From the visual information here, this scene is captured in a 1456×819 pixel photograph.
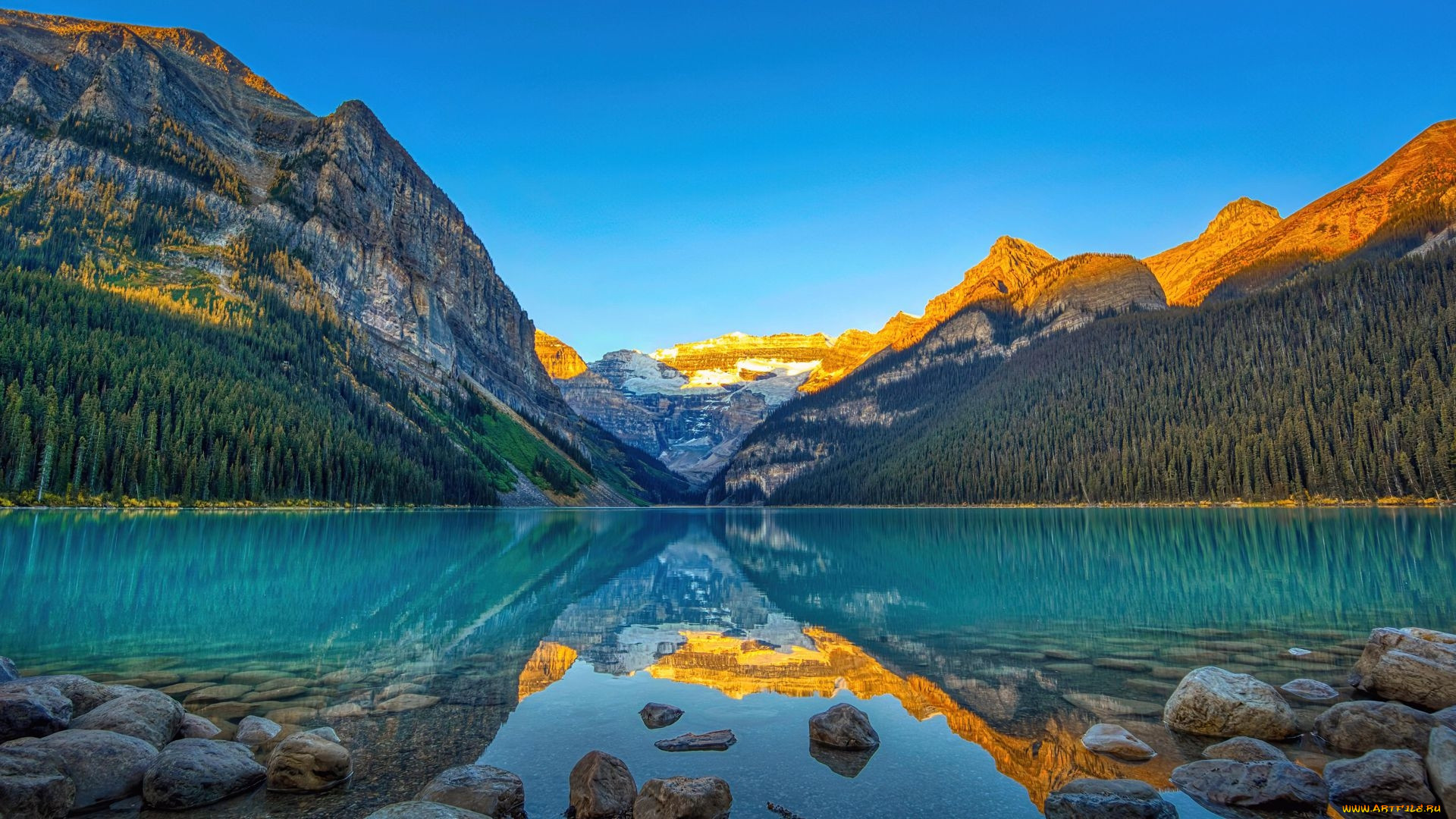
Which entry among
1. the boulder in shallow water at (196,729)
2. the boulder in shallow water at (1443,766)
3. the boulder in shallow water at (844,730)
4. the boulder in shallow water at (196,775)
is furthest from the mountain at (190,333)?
the boulder in shallow water at (1443,766)

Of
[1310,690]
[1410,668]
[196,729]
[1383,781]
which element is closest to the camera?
[1383,781]

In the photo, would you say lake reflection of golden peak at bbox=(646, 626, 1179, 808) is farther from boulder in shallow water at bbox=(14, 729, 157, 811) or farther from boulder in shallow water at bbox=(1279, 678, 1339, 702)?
boulder in shallow water at bbox=(14, 729, 157, 811)

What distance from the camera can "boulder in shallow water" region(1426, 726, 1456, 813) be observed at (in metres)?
8.71

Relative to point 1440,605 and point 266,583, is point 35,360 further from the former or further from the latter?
point 1440,605

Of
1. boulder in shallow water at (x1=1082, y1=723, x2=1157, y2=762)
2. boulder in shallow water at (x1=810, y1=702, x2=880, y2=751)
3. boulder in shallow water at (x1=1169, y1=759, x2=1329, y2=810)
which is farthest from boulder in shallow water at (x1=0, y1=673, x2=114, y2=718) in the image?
boulder in shallow water at (x1=1169, y1=759, x2=1329, y2=810)

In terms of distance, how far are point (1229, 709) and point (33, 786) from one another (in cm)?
1757

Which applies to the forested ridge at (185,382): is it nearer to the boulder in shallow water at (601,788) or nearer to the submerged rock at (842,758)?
the boulder in shallow water at (601,788)

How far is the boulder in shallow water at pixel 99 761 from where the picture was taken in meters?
9.54

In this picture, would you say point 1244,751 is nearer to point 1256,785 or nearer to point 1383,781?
point 1256,785

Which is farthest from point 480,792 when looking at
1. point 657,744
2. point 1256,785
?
point 1256,785

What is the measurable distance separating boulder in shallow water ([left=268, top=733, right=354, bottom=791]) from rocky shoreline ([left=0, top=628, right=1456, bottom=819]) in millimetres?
22

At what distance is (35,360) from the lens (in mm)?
88438

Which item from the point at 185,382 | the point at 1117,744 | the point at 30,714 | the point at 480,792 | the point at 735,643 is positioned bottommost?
the point at 735,643

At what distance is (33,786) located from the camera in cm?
850
